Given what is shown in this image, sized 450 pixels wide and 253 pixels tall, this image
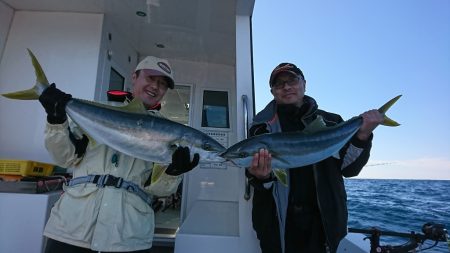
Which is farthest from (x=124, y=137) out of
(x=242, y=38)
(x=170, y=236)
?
(x=170, y=236)

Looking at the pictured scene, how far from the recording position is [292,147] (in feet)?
7.34

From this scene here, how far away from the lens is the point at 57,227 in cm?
198

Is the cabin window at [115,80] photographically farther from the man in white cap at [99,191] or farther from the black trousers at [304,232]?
the black trousers at [304,232]

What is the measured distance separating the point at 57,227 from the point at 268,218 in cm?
156

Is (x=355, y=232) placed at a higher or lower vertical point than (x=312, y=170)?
lower

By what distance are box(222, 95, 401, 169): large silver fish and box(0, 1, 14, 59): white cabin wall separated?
4.75 metres

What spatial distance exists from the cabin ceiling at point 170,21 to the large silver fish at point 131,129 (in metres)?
2.93

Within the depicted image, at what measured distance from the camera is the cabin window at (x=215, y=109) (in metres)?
6.50

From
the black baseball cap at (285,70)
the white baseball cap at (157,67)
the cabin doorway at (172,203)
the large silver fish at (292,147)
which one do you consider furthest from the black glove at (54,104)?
the cabin doorway at (172,203)

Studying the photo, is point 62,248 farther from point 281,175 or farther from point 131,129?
point 281,175

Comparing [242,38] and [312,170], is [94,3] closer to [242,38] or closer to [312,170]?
[242,38]

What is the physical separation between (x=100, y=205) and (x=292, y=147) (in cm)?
145

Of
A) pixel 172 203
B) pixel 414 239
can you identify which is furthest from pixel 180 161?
pixel 172 203

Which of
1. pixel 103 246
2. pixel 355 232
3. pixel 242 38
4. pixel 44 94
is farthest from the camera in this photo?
pixel 355 232
